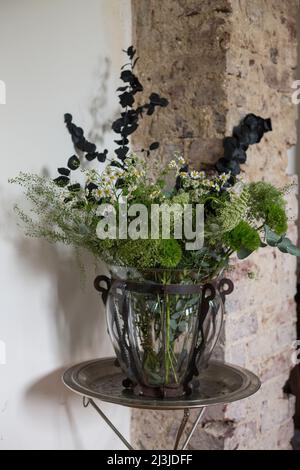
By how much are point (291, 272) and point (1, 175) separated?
122 cm

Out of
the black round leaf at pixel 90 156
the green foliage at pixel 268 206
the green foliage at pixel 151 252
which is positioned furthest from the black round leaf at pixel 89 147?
the green foliage at pixel 268 206

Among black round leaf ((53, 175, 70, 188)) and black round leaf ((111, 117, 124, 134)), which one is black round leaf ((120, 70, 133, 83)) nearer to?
black round leaf ((111, 117, 124, 134))

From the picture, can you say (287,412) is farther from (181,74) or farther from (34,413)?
(181,74)

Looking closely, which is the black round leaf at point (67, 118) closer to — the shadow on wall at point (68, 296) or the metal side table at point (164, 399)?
the shadow on wall at point (68, 296)

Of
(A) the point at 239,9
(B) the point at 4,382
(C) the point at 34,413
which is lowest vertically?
(C) the point at 34,413

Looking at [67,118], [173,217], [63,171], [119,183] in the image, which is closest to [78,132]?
[67,118]

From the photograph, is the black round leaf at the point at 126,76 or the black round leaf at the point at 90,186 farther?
the black round leaf at the point at 126,76

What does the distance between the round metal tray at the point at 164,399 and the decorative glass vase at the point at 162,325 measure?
0.05 metres

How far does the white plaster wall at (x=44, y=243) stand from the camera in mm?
1624

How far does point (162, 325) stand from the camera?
5.00 ft

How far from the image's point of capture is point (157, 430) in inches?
80.4

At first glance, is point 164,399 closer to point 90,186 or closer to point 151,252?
point 151,252

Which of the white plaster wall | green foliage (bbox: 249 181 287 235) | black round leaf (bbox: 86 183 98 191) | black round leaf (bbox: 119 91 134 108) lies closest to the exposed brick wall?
the white plaster wall

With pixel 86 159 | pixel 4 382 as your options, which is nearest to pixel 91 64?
pixel 86 159
